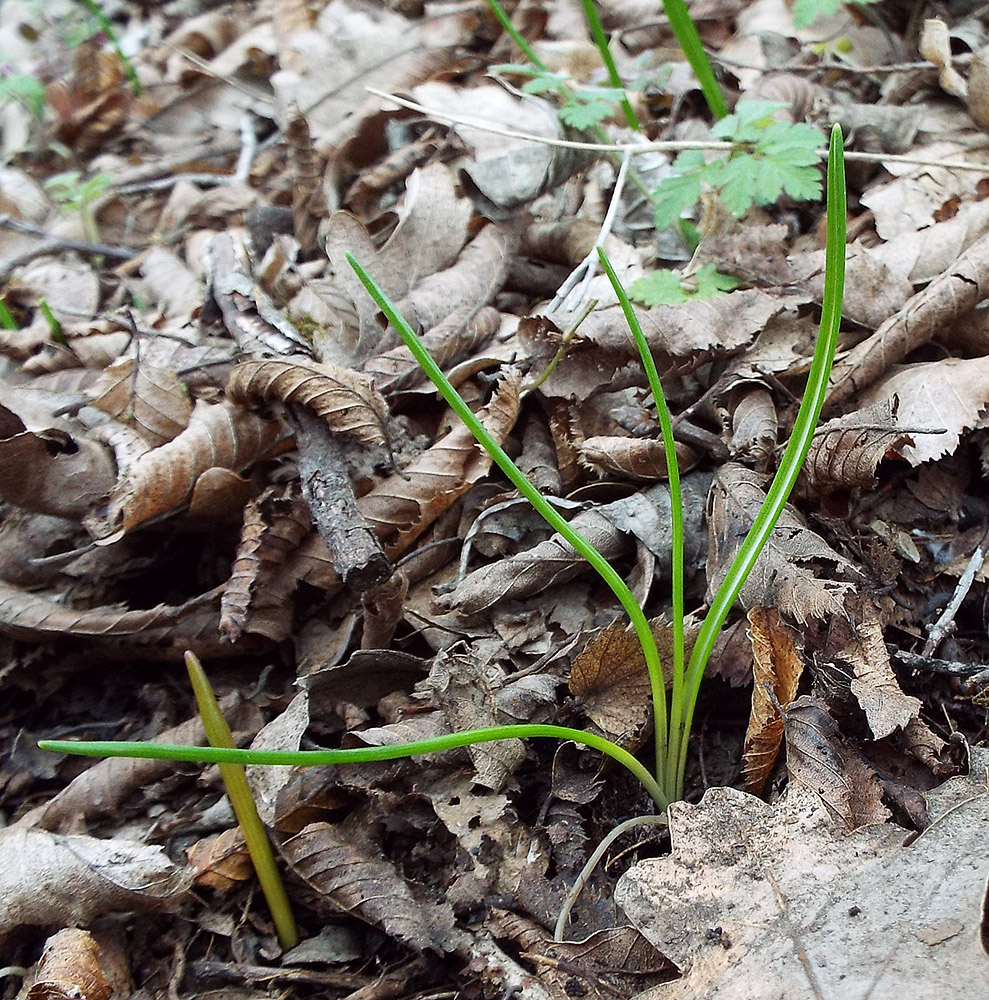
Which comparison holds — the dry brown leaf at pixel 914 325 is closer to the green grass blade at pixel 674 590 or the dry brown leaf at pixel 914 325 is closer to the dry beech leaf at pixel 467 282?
the green grass blade at pixel 674 590

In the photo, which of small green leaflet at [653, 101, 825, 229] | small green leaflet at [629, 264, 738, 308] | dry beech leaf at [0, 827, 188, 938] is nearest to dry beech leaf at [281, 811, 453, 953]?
dry beech leaf at [0, 827, 188, 938]

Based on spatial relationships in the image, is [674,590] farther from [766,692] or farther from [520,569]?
[520,569]

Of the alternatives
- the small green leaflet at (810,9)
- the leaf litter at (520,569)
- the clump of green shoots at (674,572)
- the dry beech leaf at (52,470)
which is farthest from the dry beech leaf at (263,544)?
the small green leaflet at (810,9)

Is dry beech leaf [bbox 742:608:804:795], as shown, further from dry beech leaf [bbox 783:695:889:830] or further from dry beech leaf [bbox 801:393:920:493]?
dry beech leaf [bbox 801:393:920:493]

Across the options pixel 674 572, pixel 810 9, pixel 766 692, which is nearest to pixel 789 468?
pixel 674 572

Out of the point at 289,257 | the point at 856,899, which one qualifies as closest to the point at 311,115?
the point at 289,257

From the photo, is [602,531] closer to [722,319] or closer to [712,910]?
[722,319]
